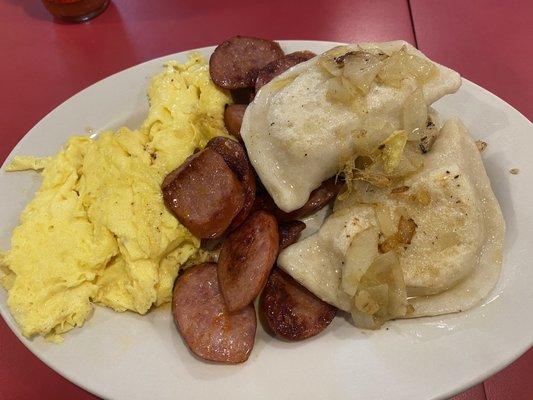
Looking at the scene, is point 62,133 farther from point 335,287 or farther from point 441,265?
point 441,265

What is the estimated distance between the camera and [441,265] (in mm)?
1397

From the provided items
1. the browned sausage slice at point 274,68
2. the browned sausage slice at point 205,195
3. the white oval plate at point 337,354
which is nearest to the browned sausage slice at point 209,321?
the white oval plate at point 337,354

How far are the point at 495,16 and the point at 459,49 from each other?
0.36m

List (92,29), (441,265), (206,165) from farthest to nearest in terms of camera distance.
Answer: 1. (92,29)
2. (206,165)
3. (441,265)

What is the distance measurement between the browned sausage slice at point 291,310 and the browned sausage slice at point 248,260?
3.8 inches

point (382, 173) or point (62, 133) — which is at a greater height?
point (62, 133)

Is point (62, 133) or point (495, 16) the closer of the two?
point (62, 133)

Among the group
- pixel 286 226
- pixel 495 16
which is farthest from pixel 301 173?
pixel 495 16

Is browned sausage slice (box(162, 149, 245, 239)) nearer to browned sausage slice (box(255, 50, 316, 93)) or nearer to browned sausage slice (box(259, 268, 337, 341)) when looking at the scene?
browned sausage slice (box(259, 268, 337, 341))

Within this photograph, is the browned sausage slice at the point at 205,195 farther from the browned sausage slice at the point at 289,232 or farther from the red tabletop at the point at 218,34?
the red tabletop at the point at 218,34

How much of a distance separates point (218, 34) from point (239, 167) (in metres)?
1.55

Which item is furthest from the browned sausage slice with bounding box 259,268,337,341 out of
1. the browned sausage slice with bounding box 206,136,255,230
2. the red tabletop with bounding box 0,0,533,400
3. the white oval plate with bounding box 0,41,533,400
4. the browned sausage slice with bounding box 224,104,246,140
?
the red tabletop with bounding box 0,0,533,400

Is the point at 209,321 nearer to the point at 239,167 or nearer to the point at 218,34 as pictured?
the point at 239,167

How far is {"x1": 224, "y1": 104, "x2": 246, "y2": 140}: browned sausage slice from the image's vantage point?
5.72ft
